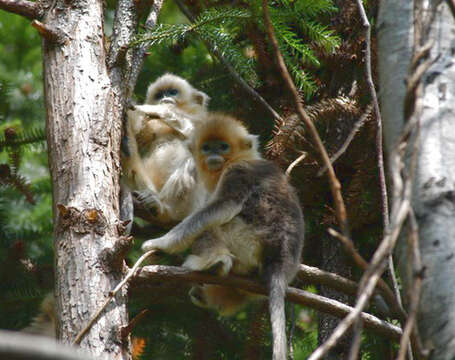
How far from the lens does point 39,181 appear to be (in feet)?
18.4

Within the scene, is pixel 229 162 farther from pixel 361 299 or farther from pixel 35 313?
pixel 361 299

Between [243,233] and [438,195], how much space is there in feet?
6.26

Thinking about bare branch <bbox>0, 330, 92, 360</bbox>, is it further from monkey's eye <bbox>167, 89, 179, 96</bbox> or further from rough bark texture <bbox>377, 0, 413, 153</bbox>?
monkey's eye <bbox>167, 89, 179, 96</bbox>

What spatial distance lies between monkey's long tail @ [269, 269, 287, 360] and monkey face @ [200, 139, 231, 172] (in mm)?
1030

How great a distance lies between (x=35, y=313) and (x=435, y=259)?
119 inches

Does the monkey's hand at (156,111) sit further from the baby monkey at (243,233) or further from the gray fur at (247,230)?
the gray fur at (247,230)

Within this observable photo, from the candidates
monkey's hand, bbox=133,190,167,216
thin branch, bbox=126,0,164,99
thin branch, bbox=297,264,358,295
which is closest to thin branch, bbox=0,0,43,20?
thin branch, bbox=126,0,164,99

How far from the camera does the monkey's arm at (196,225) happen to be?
3738 mm

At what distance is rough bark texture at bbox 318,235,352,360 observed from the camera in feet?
13.5

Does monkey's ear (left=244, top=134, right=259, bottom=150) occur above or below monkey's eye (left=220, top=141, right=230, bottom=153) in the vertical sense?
above

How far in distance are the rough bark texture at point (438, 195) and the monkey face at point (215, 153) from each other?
88.6 inches

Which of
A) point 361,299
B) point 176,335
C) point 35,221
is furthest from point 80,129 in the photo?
point 35,221

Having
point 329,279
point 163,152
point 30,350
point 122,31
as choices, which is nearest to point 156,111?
point 163,152

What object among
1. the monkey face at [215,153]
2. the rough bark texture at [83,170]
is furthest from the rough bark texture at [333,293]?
the rough bark texture at [83,170]
